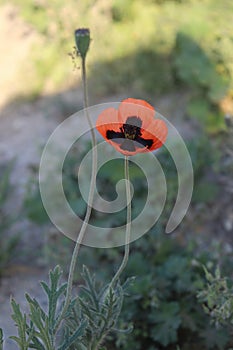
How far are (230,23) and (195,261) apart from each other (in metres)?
1.70

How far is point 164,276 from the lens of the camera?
91.2 inches

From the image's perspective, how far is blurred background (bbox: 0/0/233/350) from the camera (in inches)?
88.4

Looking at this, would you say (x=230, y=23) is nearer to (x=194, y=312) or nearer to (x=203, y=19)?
(x=203, y=19)

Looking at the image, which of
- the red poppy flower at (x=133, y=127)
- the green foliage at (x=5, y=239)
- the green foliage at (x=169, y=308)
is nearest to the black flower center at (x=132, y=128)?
the red poppy flower at (x=133, y=127)

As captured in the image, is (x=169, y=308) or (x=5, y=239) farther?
(x=5, y=239)

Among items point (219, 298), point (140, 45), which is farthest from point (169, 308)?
point (140, 45)

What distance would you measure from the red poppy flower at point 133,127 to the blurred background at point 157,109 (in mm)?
714

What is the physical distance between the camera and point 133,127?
1540 mm

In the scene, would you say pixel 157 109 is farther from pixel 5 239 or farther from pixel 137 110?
pixel 137 110

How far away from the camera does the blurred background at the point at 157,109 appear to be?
2.25 meters

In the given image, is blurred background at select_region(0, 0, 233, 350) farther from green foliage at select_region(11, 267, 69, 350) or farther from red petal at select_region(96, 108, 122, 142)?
red petal at select_region(96, 108, 122, 142)

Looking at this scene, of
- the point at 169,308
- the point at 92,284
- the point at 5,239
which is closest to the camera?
the point at 92,284

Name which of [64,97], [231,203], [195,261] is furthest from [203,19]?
[195,261]

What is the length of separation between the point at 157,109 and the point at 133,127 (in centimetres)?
221
